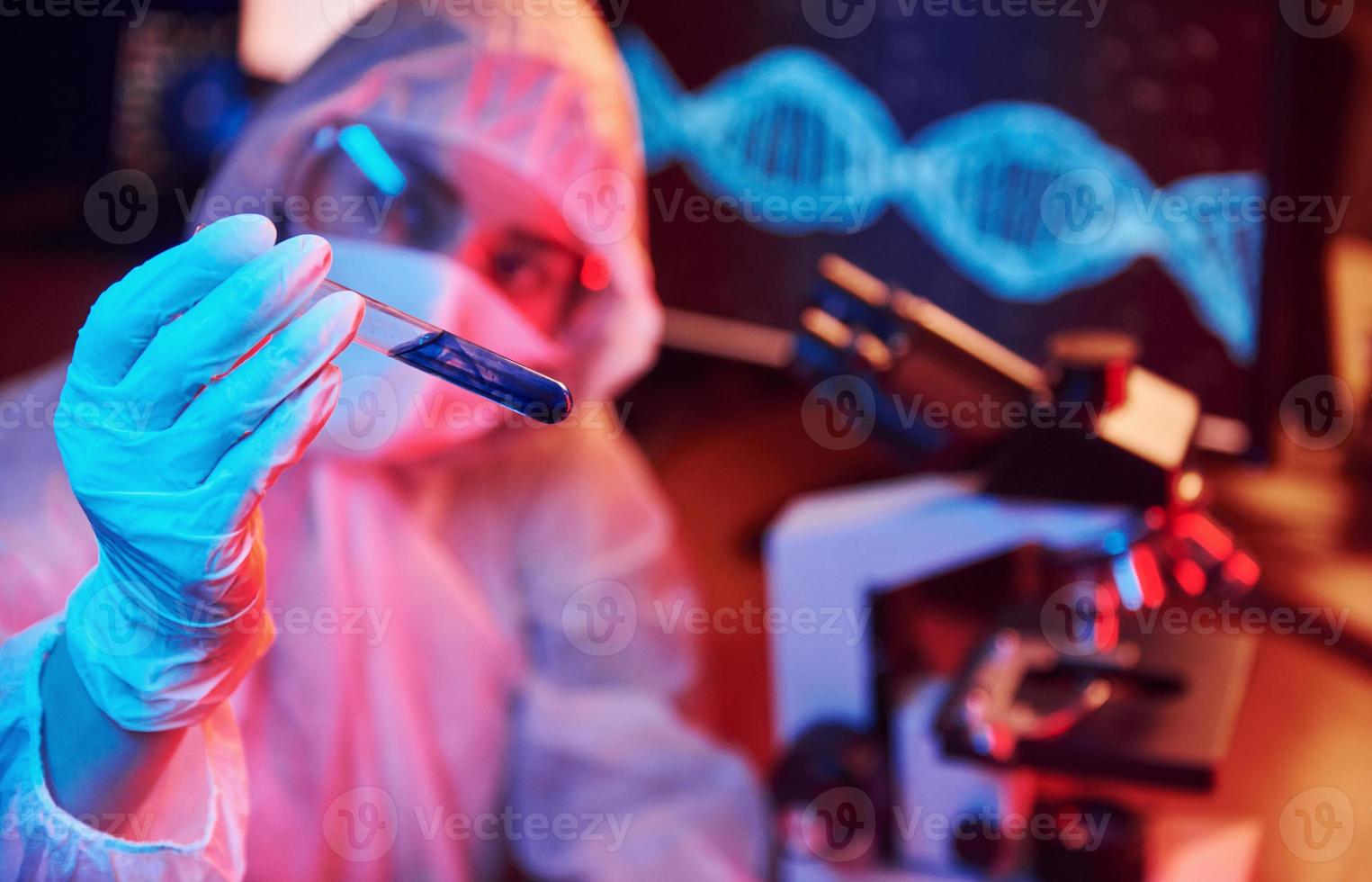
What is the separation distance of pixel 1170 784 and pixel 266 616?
29.5 inches

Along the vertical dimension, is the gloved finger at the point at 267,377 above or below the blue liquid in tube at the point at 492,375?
below

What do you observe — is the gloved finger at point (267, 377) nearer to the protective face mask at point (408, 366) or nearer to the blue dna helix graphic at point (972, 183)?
the protective face mask at point (408, 366)

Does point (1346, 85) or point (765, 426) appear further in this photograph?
point (765, 426)

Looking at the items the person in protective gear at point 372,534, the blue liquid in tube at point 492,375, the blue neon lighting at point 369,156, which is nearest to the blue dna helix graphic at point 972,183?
the person in protective gear at point 372,534

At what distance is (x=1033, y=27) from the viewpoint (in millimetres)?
1417

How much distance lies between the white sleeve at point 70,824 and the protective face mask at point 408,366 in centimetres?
38

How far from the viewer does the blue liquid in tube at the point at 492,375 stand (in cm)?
60

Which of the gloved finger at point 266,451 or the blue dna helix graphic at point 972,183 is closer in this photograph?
the gloved finger at point 266,451

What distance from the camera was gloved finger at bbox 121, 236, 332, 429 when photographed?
614mm

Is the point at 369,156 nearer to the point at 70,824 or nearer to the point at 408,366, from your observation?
the point at 408,366

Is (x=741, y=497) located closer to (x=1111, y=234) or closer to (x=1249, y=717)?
(x=1111, y=234)

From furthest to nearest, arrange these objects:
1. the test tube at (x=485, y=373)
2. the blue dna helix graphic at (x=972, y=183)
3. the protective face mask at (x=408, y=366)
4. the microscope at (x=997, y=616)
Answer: the blue dna helix graphic at (x=972, y=183), the protective face mask at (x=408, y=366), the microscope at (x=997, y=616), the test tube at (x=485, y=373)

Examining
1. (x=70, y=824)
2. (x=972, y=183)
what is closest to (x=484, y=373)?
(x=70, y=824)

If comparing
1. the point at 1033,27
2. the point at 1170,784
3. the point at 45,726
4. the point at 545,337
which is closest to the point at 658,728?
the point at 545,337
